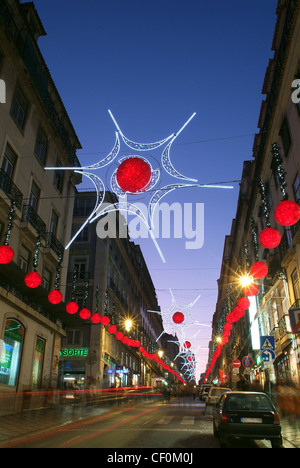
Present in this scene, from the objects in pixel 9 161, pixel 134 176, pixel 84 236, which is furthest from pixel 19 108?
pixel 84 236

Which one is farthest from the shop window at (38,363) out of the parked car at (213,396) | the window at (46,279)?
the parked car at (213,396)

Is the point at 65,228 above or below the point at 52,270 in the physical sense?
above

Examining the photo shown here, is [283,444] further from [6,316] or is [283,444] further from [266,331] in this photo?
[266,331]

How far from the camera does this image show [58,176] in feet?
79.1

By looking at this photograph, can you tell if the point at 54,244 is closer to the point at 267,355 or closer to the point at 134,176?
the point at 134,176

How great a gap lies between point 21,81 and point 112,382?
31.0m

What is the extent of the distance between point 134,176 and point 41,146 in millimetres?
13237

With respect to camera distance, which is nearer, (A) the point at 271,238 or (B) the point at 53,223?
(A) the point at 271,238

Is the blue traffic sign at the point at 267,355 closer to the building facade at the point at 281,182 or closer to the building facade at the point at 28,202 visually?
the building facade at the point at 281,182

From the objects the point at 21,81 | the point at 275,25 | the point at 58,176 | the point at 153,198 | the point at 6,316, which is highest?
the point at 275,25

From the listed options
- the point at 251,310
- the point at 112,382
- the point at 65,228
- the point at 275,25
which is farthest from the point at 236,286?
the point at 275,25

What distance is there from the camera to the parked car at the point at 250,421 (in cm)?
866

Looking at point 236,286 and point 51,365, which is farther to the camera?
point 236,286

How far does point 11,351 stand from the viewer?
16.9 metres
